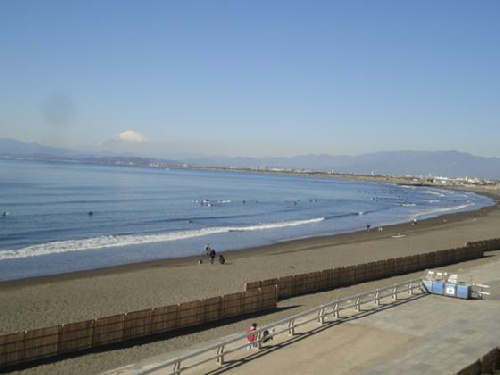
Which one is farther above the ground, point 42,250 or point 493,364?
point 493,364

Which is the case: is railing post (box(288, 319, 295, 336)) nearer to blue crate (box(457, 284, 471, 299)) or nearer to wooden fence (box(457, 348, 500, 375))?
wooden fence (box(457, 348, 500, 375))

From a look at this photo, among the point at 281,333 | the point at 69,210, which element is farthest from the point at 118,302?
the point at 69,210

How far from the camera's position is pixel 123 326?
52.1ft

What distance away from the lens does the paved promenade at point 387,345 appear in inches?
505

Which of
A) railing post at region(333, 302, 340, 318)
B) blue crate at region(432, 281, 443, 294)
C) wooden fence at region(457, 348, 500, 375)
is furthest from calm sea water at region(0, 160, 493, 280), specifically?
wooden fence at region(457, 348, 500, 375)

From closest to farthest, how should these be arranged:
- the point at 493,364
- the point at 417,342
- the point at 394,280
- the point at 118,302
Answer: the point at 493,364 → the point at 417,342 → the point at 118,302 → the point at 394,280

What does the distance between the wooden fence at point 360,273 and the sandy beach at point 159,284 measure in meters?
0.69

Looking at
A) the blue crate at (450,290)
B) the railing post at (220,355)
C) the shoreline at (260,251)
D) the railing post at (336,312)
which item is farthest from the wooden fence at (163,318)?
the shoreline at (260,251)

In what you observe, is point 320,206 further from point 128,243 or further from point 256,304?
point 256,304

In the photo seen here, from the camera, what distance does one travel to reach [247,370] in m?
12.6

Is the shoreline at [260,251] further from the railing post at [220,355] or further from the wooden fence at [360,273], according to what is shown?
the railing post at [220,355]

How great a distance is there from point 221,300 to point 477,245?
22.4 meters

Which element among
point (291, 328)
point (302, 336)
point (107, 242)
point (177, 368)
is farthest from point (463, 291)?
point (107, 242)

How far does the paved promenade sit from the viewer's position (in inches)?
505
